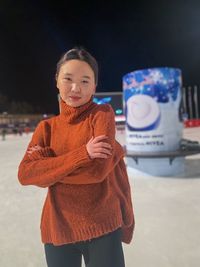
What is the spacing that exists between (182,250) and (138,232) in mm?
580

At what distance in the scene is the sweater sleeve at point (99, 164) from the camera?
1.27 m

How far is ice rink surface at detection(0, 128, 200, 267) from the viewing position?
268 cm

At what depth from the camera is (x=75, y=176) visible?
50.7 inches

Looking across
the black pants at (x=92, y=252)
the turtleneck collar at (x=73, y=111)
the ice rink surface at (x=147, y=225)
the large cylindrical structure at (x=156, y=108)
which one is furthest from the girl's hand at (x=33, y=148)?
the large cylindrical structure at (x=156, y=108)

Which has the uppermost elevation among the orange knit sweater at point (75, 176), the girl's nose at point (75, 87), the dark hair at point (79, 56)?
the dark hair at point (79, 56)

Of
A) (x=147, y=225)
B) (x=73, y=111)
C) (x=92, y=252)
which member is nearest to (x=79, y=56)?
(x=73, y=111)

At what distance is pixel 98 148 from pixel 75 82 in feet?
1.07

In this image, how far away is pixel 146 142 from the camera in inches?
269

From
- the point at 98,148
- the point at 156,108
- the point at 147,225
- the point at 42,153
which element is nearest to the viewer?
the point at 98,148

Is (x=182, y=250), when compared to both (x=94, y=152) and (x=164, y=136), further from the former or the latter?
(x=164, y=136)

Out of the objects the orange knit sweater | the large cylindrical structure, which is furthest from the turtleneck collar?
the large cylindrical structure

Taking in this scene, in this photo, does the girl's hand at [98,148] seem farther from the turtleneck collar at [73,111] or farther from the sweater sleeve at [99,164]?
the turtleneck collar at [73,111]

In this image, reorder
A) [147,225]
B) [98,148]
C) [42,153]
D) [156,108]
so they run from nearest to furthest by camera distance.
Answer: [98,148] < [42,153] < [147,225] < [156,108]

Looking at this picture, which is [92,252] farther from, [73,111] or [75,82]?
[75,82]
